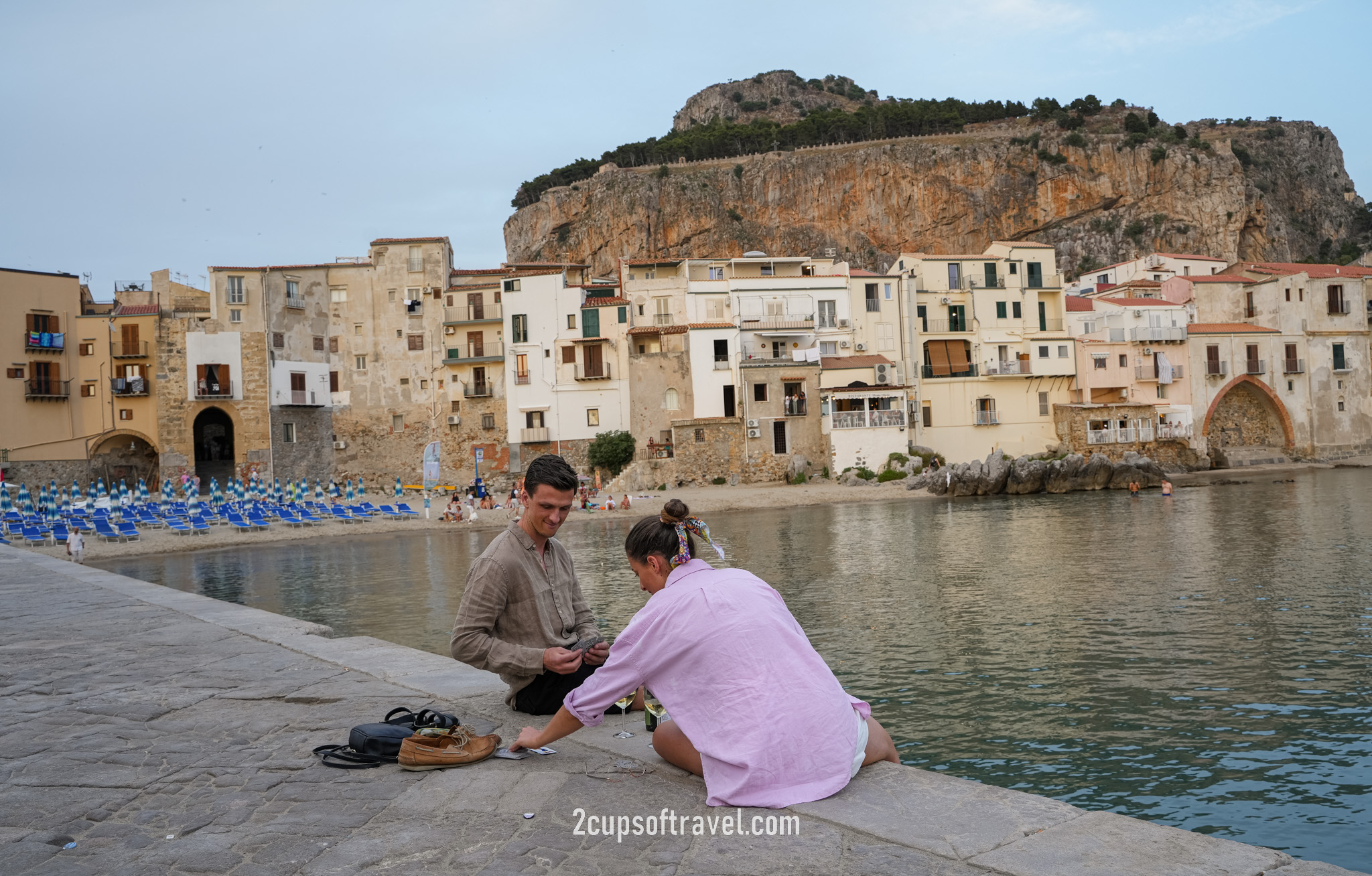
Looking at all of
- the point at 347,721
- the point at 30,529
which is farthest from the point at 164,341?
the point at 347,721

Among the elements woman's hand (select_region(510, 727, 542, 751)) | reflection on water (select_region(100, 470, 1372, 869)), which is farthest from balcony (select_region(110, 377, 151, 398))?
woman's hand (select_region(510, 727, 542, 751))

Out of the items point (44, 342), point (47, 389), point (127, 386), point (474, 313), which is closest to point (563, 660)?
point (474, 313)

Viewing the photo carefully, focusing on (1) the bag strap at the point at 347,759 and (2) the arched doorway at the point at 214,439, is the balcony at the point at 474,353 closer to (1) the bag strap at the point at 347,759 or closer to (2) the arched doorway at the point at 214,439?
(2) the arched doorway at the point at 214,439

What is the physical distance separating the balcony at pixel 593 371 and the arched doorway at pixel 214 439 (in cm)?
1997

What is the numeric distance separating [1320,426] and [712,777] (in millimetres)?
61074

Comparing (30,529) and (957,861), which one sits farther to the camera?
(30,529)

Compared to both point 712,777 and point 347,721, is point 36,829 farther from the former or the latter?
point 712,777

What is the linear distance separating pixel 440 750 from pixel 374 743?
0.40 metres

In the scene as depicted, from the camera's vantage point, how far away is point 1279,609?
45.0 ft

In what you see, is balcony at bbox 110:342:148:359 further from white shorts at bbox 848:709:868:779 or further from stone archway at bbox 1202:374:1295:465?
stone archway at bbox 1202:374:1295:465

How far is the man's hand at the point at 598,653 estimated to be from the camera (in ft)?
16.4

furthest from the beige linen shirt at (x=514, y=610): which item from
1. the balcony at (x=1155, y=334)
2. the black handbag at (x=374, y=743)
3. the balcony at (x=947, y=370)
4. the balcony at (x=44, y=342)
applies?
the balcony at (x=1155, y=334)

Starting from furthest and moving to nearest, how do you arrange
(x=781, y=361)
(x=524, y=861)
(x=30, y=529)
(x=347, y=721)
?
(x=781, y=361) → (x=30, y=529) → (x=347, y=721) → (x=524, y=861)

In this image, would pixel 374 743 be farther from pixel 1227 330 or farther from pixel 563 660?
pixel 1227 330
